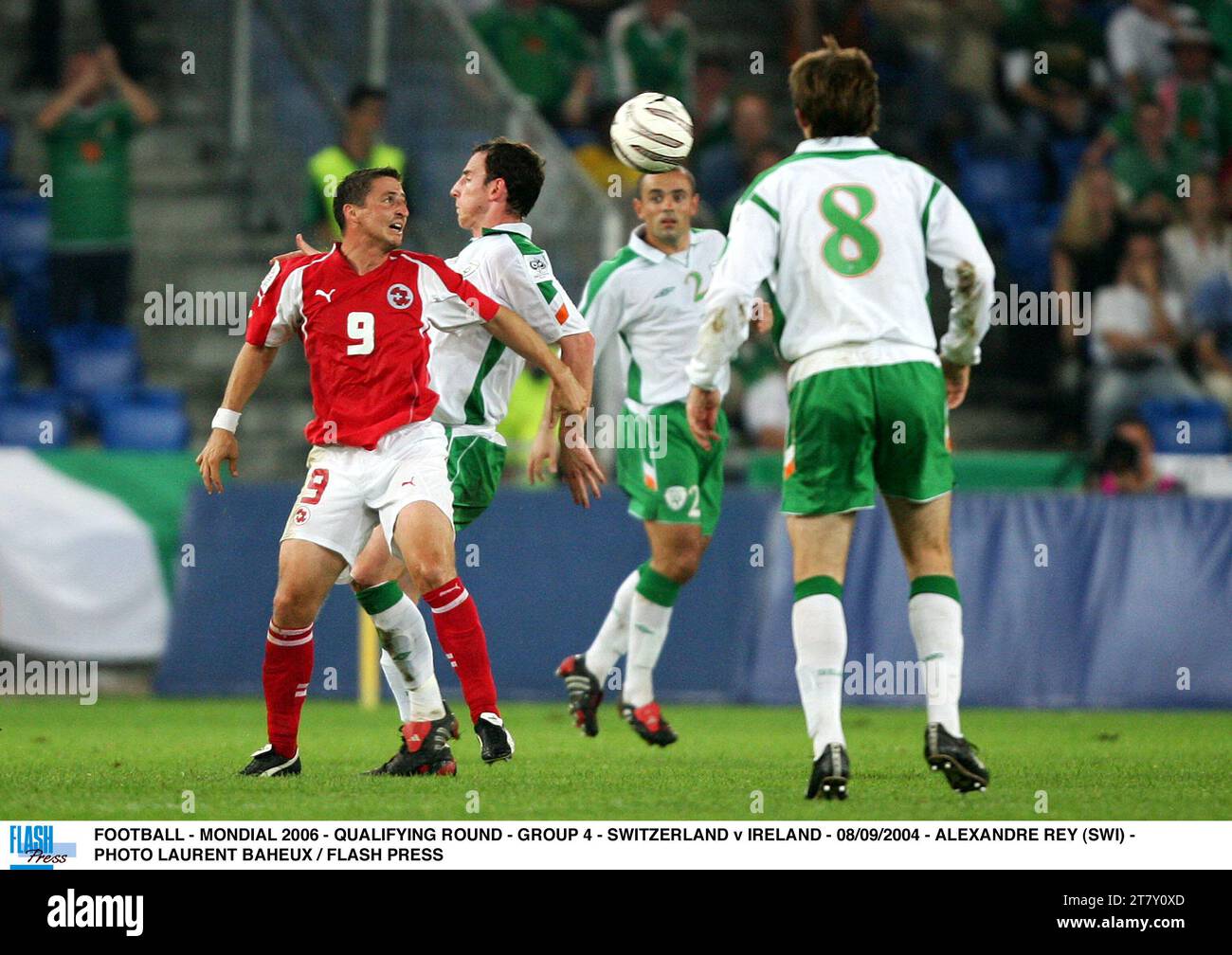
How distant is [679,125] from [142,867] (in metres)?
4.82

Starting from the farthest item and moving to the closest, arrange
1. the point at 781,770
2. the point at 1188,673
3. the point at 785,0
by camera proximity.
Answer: the point at 785,0 < the point at 1188,673 < the point at 781,770

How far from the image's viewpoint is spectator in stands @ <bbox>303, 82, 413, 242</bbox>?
14039mm

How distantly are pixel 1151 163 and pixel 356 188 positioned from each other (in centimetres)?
1058

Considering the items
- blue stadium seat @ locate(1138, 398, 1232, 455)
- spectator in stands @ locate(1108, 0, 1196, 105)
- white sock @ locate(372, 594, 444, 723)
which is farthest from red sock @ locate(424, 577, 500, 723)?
spectator in stands @ locate(1108, 0, 1196, 105)

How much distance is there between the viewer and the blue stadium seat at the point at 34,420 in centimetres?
1445

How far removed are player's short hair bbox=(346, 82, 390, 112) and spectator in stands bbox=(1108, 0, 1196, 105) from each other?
6720 millimetres

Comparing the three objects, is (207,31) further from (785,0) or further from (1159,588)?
(1159,588)

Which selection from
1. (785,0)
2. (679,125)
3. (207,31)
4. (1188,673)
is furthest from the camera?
(785,0)

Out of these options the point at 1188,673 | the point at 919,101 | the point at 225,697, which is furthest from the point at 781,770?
the point at 919,101

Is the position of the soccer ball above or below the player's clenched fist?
above

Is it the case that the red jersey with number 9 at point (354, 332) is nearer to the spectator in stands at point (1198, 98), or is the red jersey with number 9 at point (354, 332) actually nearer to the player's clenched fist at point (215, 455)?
the player's clenched fist at point (215, 455)

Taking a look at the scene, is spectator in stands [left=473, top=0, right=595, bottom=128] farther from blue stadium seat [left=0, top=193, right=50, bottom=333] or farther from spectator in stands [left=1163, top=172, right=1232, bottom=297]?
spectator in stands [left=1163, top=172, right=1232, bottom=297]

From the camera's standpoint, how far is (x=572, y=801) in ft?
22.6
